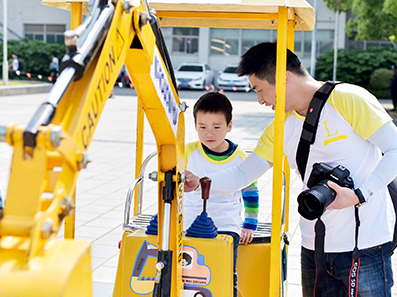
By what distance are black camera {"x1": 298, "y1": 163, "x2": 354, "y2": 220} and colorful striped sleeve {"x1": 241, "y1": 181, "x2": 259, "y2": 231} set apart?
0.85m

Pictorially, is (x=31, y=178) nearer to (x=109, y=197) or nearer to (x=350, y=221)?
(x=350, y=221)

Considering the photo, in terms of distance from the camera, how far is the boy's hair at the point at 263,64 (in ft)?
8.32

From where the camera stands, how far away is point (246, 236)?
3135 mm

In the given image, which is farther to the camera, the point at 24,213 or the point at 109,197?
the point at 109,197

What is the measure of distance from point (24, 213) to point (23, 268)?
0.43ft

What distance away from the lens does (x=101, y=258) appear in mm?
4574

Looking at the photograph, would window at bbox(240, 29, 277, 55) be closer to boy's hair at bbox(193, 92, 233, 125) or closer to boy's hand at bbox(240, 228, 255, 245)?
boy's hair at bbox(193, 92, 233, 125)

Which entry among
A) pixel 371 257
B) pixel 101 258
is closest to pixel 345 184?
pixel 371 257

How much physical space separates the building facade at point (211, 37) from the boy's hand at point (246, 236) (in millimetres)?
27100

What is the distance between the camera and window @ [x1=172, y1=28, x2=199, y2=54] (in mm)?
30953

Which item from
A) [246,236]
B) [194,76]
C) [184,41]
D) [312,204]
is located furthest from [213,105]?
[184,41]

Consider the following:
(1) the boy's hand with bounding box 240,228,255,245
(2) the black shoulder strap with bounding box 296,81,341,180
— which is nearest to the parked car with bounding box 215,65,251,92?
(1) the boy's hand with bounding box 240,228,255,245

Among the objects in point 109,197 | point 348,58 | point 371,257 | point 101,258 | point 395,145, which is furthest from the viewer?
point 348,58

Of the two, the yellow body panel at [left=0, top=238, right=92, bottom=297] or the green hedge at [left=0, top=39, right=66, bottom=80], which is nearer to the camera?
the yellow body panel at [left=0, top=238, right=92, bottom=297]
